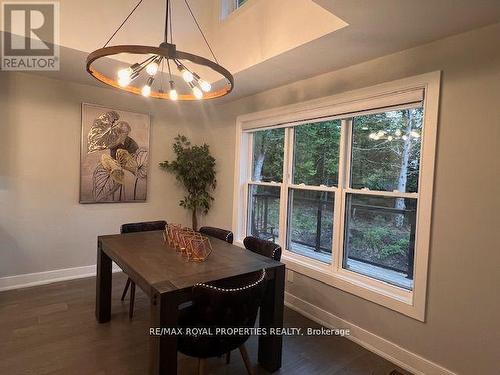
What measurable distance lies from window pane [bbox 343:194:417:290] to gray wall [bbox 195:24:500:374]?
0.26 metres

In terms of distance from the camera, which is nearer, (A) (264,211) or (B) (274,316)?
(B) (274,316)

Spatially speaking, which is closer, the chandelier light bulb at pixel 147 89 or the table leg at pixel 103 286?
the chandelier light bulb at pixel 147 89

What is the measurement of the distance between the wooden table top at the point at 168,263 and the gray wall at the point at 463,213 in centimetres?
117

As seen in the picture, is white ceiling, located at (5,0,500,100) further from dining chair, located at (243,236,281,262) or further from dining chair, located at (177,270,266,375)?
dining chair, located at (177,270,266,375)

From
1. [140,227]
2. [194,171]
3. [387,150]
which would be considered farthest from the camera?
[194,171]

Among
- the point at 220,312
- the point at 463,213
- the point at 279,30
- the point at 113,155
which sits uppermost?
the point at 279,30

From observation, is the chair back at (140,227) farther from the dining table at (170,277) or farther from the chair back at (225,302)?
the chair back at (225,302)

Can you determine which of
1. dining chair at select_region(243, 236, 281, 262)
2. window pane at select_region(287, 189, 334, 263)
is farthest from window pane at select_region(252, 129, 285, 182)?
dining chair at select_region(243, 236, 281, 262)

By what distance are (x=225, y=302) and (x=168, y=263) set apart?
64cm

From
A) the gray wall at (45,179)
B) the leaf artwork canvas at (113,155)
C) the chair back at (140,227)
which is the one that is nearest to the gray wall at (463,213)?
the chair back at (140,227)

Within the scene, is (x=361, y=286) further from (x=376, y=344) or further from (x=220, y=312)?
(x=220, y=312)

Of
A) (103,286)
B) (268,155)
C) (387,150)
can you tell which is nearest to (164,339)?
(103,286)

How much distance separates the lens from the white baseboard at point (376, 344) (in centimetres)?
210

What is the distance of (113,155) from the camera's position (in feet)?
12.5
